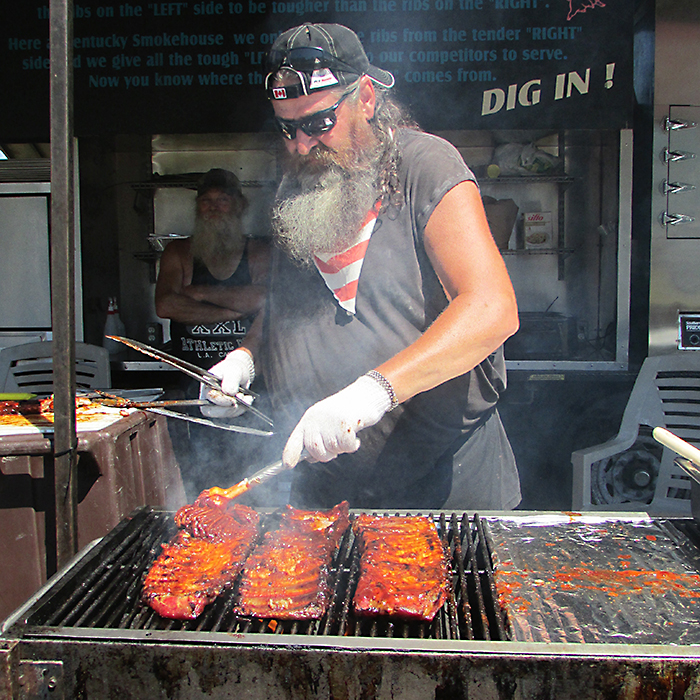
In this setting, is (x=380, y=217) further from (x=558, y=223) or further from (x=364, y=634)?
(x=558, y=223)

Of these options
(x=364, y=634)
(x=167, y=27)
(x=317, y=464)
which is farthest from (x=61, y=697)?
(x=167, y=27)

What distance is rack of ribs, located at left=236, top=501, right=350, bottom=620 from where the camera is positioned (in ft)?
4.96

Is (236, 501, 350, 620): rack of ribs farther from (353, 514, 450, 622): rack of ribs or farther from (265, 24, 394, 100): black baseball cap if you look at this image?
(265, 24, 394, 100): black baseball cap

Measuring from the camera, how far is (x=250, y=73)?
4.27 m

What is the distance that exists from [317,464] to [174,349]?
314 centimetres

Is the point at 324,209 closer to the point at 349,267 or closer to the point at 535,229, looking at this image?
the point at 349,267

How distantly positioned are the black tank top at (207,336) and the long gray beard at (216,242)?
87mm

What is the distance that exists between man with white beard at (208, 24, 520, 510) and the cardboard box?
143 inches

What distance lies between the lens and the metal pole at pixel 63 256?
5.04ft

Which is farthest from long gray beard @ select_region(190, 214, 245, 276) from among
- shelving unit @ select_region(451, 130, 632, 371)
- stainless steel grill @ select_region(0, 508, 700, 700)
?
stainless steel grill @ select_region(0, 508, 700, 700)

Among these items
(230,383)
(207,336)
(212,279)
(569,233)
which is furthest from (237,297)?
(569,233)

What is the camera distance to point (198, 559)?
1753 millimetres

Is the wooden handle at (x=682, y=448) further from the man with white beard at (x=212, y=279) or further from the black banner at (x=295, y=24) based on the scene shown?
the man with white beard at (x=212, y=279)

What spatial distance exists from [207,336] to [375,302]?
3261mm
